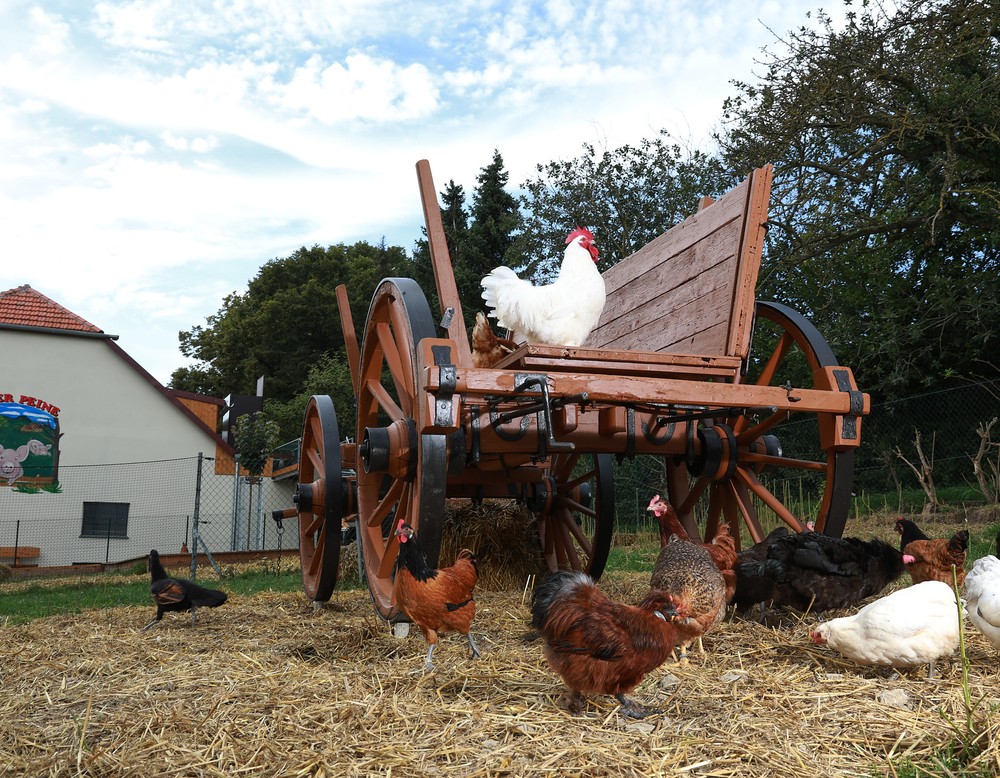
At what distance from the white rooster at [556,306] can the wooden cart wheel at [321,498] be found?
52.0 inches

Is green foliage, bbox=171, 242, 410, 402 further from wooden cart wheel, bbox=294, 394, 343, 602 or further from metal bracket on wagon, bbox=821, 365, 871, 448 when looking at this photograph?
metal bracket on wagon, bbox=821, 365, 871, 448

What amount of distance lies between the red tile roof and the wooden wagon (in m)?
17.2

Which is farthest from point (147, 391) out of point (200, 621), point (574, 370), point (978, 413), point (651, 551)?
point (574, 370)

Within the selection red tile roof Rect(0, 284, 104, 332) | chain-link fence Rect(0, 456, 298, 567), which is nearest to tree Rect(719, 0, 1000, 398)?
chain-link fence Rect(0, 456, 298, 567)

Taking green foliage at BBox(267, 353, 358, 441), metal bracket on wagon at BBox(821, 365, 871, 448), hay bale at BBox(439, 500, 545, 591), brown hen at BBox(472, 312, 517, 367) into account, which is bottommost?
hay bale at BBox(439, 500, 545, 591)

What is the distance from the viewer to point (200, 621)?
5.75m


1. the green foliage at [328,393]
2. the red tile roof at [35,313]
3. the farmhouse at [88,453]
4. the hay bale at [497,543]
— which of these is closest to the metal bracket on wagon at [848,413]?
the hay bale at [497,543]

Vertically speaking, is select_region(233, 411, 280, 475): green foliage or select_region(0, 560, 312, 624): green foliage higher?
select_region(233, 411, 280, 475): green foliage

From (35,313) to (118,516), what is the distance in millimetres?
5382

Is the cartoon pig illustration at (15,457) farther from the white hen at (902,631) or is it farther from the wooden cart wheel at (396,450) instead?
the white hen at (902,631)

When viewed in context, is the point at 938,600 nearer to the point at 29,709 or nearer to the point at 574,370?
the point at 574,370

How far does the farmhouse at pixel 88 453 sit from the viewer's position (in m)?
19.2

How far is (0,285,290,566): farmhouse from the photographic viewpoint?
62.9ft

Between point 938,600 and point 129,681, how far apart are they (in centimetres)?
336
